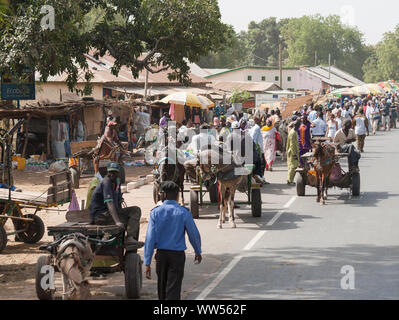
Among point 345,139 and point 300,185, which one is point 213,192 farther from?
point 345,139

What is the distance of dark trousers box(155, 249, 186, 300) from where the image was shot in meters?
7.39

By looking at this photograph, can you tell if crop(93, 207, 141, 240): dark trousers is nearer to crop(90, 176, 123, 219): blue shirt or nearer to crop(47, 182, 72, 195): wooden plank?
crop(90, 176, 123, 219): blue shirt

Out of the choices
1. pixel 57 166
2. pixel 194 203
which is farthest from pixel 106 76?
pixel 194 203

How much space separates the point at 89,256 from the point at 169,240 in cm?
128

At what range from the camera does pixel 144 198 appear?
714 inches

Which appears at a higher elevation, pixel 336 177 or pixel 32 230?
pixel 336 177

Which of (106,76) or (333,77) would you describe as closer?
(106,76)

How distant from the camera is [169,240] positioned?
7.43 meters

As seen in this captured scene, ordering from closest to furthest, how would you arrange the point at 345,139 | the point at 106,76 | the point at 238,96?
1. the point at 345,139
2. the point at 106,76
3. the point at 238,96

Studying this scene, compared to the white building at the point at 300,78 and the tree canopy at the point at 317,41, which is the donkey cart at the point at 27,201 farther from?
the tree canopy at the point at 317,41

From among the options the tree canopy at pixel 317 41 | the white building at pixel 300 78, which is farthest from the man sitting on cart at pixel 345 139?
the tree canopy at pixel 317 41

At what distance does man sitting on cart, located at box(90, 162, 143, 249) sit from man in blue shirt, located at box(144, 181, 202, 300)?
61.2 inches

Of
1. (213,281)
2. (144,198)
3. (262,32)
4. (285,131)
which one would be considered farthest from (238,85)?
(262,32)

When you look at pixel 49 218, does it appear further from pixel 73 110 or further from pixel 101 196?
pixel 73 110
